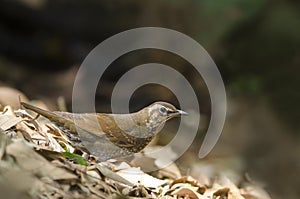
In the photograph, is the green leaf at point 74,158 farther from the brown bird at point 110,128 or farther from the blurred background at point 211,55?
the blurred background at point 211,55

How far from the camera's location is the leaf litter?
162 inches

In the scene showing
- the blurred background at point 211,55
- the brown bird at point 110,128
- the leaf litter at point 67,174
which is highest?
the blurred background at point 211,55

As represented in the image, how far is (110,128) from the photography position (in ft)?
18.7

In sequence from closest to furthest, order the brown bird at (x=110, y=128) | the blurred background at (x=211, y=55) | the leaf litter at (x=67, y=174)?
the leaf litter at (x=67, y=174)
the brown bird at (x=110, y=128)
the blurred background at (x=211, y=55)

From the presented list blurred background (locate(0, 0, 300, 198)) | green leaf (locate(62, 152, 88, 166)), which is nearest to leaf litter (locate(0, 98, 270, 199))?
green leaf (locate(62, 152, 88, 166))

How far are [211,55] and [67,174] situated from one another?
7.32 m

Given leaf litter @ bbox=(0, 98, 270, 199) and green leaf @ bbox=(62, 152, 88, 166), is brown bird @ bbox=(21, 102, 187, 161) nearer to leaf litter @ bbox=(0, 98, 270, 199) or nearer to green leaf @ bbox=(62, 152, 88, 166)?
leaf litter @ bbox=(0, 98, 270, 199)

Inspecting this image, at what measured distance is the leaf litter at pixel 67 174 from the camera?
411cm

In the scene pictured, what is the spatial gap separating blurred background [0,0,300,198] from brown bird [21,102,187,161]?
8.67 feet

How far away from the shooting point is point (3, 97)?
7852 millimetres

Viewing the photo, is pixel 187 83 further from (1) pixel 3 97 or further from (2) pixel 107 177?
(2) pixel 107 177

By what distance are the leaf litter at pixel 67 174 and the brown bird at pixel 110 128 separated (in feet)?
0.30

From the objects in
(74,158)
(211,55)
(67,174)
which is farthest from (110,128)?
(211,55)

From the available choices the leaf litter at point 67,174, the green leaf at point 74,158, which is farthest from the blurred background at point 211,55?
the green leaf at point 74,158
